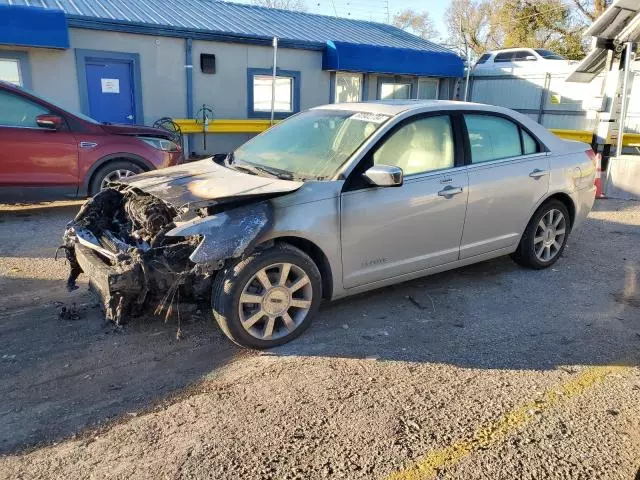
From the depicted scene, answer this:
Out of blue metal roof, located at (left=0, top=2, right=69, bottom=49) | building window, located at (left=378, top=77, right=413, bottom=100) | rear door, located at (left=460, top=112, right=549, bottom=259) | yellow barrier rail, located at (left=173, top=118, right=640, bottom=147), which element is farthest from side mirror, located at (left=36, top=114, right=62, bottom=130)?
building window, located at (left=378, top=77, right=413, bottom=100)

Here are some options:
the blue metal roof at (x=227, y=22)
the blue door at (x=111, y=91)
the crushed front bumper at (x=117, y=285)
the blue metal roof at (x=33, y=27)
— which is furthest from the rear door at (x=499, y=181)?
the blue door at (x=111, y=91)

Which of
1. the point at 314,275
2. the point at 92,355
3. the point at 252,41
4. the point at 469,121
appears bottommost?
the point at 92,355

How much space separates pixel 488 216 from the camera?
15.8ft

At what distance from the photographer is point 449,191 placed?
4.47 metres

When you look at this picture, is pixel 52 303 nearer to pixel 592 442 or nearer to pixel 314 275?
pixel 314 275

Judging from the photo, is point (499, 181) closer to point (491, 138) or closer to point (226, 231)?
point (491, 138)

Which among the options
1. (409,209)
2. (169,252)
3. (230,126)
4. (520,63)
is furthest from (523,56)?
(169,252)

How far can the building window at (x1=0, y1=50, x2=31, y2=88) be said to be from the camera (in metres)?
11.0

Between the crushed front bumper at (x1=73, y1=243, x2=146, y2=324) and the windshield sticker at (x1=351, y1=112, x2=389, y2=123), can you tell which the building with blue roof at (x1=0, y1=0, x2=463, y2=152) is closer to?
the windshield sticker at (x1=351, y1=112, x2=389, y2=123)

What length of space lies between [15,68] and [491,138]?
1023 centimetres

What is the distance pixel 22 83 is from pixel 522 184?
10.4 meters

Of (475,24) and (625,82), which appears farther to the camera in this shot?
(475,24)

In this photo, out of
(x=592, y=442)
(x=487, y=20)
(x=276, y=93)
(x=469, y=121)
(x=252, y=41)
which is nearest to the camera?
(x=592, y=442)

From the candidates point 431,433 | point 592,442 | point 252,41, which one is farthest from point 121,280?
point 252,41
